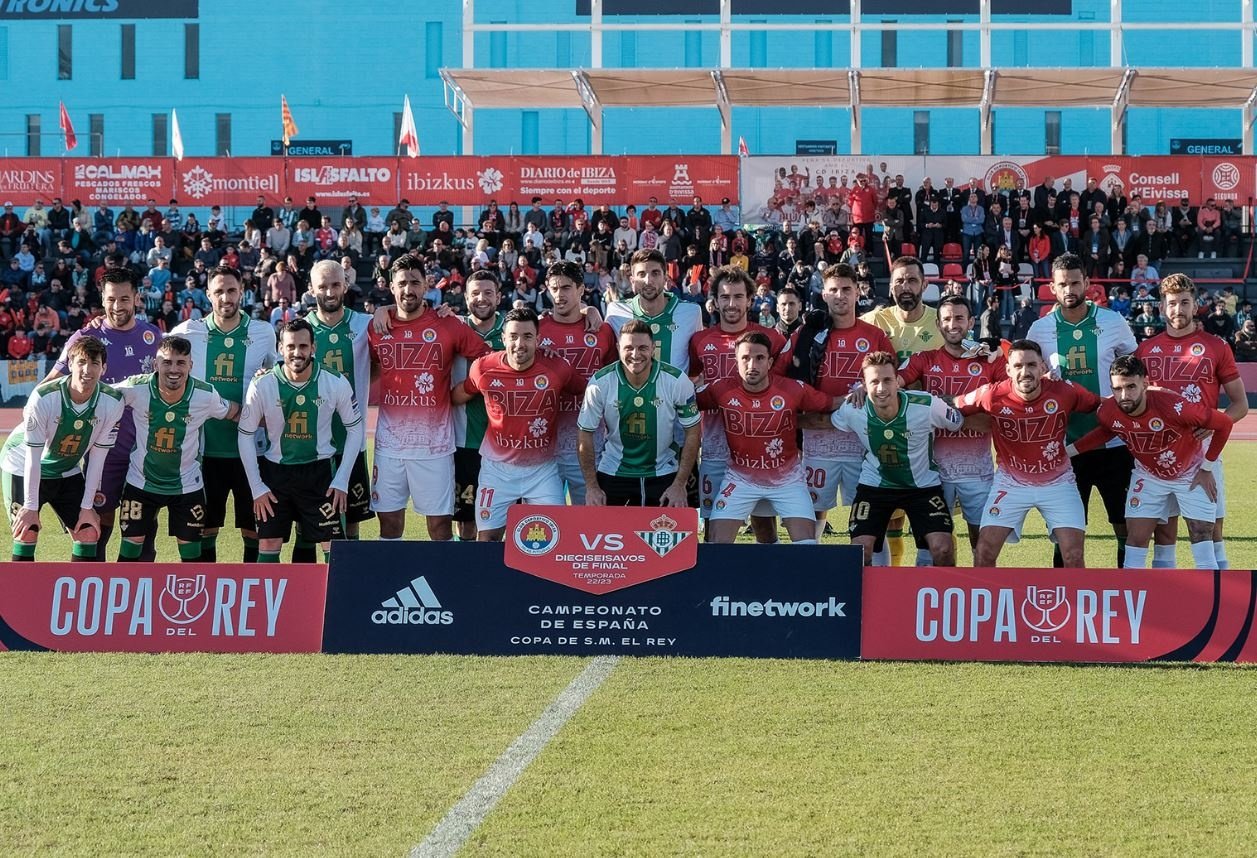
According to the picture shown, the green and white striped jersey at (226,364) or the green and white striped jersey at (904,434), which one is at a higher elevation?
the green and white striped jersey at (226,364)

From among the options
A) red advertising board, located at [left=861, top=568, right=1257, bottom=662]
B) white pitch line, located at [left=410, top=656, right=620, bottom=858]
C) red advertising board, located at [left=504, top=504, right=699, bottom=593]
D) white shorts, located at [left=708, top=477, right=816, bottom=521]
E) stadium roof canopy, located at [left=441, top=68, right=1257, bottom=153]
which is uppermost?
stadium roof canopy, located at [left=441, top=68, right=1257, bottom=153]

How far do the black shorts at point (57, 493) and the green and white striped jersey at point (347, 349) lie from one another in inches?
57.0

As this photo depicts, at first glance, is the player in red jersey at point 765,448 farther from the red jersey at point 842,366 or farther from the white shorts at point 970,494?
the white shorts at point 970,494

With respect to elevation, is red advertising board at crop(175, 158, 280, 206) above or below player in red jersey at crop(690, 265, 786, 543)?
above

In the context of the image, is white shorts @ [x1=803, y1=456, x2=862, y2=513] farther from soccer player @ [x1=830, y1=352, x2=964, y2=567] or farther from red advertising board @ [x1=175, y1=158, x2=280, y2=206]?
red advertising board @ [x1=175, y1=158, x2=280, y2=206]

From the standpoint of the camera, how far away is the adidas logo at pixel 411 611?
6586mm

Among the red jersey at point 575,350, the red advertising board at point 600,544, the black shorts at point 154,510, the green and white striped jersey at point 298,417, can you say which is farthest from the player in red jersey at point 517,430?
the black shorts at point 154,510

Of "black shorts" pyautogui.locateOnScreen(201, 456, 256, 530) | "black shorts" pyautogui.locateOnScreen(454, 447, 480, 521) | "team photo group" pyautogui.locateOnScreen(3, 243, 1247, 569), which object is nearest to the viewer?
"team photo group" pyautogui.locateOnScreen(3, 243, 1247, 569)

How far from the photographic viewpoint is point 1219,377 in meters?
7.89

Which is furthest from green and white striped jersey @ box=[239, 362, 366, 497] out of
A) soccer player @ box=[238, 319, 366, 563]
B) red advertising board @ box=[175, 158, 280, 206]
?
red advertising board @ box=[175, 158, 280, 206]

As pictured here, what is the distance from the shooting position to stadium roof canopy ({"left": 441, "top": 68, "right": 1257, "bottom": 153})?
28.6m

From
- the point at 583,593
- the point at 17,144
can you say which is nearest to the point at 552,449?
the point at 583,593

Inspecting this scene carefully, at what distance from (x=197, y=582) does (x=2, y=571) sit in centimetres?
89

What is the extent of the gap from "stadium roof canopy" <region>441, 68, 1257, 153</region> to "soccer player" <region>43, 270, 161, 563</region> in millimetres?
21323
